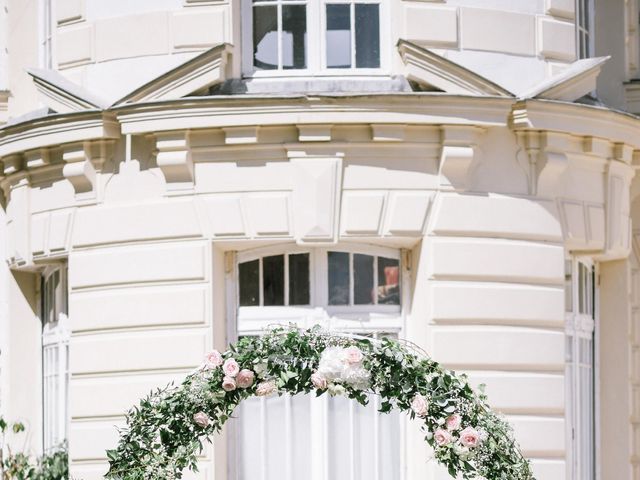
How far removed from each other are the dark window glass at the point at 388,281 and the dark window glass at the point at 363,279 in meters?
0.08

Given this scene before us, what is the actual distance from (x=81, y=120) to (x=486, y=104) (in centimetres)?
356

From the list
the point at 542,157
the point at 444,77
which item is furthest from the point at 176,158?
the point at 542,157

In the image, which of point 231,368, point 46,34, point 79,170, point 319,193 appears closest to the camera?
point 231,368

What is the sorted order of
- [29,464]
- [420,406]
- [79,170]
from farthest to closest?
[29,464] → [79,170] → [420,406]

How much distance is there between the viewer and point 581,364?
18984mm

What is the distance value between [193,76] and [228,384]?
437cm

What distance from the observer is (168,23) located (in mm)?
17438

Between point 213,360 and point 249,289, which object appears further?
point 249,289

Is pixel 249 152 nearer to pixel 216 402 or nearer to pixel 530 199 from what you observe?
pixel 530 199

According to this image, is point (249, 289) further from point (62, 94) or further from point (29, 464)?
point (29, 464)

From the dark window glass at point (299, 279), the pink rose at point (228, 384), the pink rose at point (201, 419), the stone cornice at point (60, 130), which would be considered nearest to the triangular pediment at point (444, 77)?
the dark window glass at point (299, 279)

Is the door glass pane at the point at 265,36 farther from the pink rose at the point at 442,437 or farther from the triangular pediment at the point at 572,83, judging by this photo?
the pink rose at the point at 442,437

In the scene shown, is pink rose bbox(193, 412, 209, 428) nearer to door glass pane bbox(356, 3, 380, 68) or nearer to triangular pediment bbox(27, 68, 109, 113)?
triangular pediment bbox(27, 68, 109, 113)

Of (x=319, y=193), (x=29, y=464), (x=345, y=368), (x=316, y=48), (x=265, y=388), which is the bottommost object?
(x=29, y=464)
